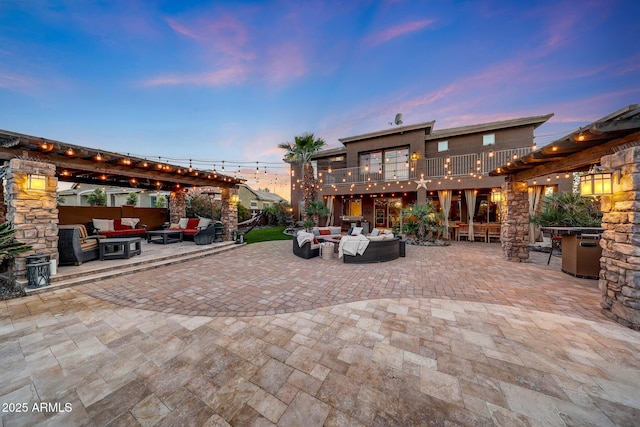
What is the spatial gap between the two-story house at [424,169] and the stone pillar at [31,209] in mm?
11331

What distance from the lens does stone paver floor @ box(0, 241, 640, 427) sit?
5.58 feet

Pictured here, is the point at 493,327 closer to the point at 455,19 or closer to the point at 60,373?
the point at 60,373

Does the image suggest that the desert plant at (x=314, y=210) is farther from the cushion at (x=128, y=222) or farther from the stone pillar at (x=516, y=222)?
the cushion at (x=128, y=222)

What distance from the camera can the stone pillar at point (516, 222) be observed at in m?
6.86

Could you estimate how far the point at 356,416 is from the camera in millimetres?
1656

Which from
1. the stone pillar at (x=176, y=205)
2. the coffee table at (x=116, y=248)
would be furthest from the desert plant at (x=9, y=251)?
the stone pillar at (x=176, y=205)

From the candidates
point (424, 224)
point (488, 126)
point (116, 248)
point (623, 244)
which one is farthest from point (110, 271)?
point (488, 126)

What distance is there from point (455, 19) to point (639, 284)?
946cm

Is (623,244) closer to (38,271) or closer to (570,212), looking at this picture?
(570,212)

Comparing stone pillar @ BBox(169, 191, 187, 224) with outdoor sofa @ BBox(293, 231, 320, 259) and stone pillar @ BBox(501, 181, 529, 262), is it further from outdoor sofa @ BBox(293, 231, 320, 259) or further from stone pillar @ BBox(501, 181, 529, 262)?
stone pillar @ BBox(501, 181, 529, 262)

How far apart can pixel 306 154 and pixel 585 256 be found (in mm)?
12527

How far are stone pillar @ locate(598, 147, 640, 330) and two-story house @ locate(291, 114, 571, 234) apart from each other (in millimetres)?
5651

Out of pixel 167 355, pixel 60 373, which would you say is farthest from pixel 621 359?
pixel 60 373

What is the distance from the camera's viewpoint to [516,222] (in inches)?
274
